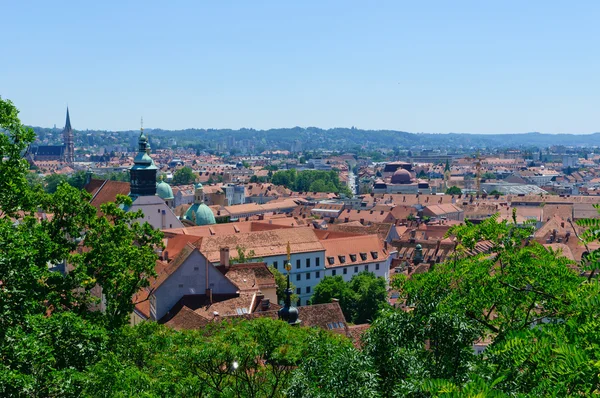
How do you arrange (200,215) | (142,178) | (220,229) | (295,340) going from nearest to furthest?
1. (295,340)
2. (220,229)
3. (142,178)
4. (200,215)

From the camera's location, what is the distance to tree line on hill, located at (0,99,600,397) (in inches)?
449

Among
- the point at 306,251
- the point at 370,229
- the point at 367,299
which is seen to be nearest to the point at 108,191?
the point at 306,251

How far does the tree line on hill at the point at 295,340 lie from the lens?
1141cm

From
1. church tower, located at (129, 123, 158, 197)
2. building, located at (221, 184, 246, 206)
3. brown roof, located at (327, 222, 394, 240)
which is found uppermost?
church tower, located at (129, 123, 158, 197)

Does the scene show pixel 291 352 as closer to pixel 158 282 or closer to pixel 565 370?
pixel 565 370

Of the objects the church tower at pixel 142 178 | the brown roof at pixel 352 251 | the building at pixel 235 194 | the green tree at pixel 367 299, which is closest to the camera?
the green tree at pixel 367 299

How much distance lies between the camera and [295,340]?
23047 millimetres

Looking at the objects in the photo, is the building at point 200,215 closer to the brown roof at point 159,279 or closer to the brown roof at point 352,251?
the brown roof at point 352,251

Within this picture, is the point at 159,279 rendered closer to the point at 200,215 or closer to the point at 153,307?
the point at 153,307

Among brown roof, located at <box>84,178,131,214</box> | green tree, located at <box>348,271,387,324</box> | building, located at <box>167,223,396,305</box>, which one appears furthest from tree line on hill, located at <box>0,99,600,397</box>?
brown roof, located at <box>84,178,131,214</box>

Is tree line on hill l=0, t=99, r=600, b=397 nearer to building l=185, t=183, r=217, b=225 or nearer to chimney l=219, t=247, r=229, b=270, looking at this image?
chimney l=219, t=247, r=229, b=270

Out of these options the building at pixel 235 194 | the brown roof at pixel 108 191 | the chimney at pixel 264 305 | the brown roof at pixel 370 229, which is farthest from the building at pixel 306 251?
the building at pixel 235 194

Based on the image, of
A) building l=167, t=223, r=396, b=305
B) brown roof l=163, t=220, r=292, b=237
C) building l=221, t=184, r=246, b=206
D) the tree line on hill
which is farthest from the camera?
building l=221, t=184, r=246, b=206

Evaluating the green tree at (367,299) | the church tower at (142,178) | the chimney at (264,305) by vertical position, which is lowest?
the green tree at (367,299)
